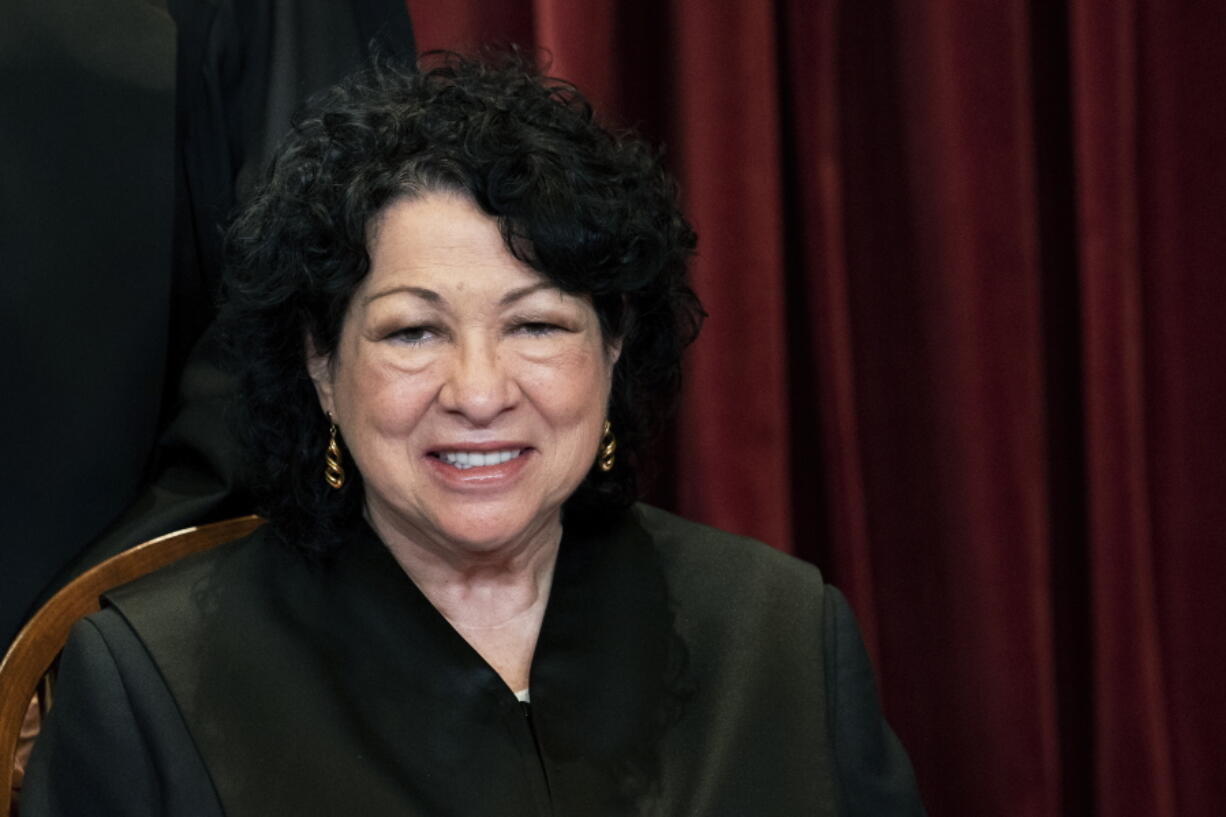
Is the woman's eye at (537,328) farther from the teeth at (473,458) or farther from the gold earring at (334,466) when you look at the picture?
the gold earring at (334,466)

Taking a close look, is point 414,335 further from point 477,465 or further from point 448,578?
point 448,578

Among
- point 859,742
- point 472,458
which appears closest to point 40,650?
point 472,458

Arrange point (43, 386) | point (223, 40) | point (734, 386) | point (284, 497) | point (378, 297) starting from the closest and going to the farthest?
1. point (378, 297)
2. point (284, 497)
3. point (43, 386)
4. point (223, 40)
5. point (734, 386)

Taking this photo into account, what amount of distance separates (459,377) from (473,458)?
84 mm

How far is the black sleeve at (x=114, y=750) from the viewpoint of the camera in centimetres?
125

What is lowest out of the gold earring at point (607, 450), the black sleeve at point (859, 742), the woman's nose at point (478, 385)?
the black sleeve at point (859, 742)

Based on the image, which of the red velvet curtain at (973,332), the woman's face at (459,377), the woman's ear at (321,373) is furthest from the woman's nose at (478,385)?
the red velvet curtain at (973,332)

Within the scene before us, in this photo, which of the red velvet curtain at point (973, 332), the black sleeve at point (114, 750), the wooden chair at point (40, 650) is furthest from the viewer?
the red velvet curtain at point (973, 332)

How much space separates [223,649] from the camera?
1316 millimetres

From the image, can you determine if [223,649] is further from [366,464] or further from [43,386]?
[43,386]

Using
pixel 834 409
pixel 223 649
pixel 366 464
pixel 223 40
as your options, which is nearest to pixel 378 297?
pixel 366 464

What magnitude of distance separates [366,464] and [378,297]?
15 cm

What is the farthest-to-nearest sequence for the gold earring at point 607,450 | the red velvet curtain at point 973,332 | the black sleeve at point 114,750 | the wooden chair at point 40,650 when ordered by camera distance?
the red velvet curtain at point 973,332, the gold earring at point 607,450, the wooden chair at point 40,650, the black sleeve at point 114,750

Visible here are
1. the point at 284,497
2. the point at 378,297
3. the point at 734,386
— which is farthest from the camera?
the point at 734,386
